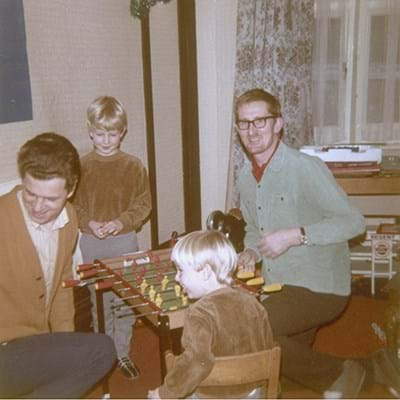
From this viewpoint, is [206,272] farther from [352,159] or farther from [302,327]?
[352,159]

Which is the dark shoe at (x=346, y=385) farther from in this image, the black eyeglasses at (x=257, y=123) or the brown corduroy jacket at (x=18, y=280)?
the brown corduroy jacket at (x=18, y=280)

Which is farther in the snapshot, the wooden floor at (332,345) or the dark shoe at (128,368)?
the dark shoe at (128,368)

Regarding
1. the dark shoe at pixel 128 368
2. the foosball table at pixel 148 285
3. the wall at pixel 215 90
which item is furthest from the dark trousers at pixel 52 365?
the wall at pixel 215 90

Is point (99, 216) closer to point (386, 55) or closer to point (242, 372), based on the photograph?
point (242, 372)

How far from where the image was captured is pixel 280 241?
235 centimetres

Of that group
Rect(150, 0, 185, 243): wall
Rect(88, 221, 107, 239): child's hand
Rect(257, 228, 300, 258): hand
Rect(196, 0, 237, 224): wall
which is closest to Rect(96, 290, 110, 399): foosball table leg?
Rect(88, 221, 107, 239): child's hand

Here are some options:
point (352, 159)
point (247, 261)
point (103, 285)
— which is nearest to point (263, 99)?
point (247, 261)

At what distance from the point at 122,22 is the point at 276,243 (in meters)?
2.12

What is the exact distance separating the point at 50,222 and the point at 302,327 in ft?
3.55

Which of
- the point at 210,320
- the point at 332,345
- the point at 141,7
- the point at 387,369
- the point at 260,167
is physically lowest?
the point at 332,345

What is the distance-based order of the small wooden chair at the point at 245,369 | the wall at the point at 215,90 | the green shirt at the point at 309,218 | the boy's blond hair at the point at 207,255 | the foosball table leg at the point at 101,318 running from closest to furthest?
the small wooden chair at the point at 245,369 → the boy's blond hair at the point at 207,255 → the green shirt at the point at 309,218 → the foosball table leg at the point at 101,318 → the wall at the point at 215,90

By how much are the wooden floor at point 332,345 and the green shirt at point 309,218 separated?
23.5 inches

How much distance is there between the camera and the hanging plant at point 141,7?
3.82 m

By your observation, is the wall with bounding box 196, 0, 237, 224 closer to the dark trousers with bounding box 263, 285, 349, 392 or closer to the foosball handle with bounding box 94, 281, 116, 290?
the dark trousers with bounding box 263, 285, 349, 392
